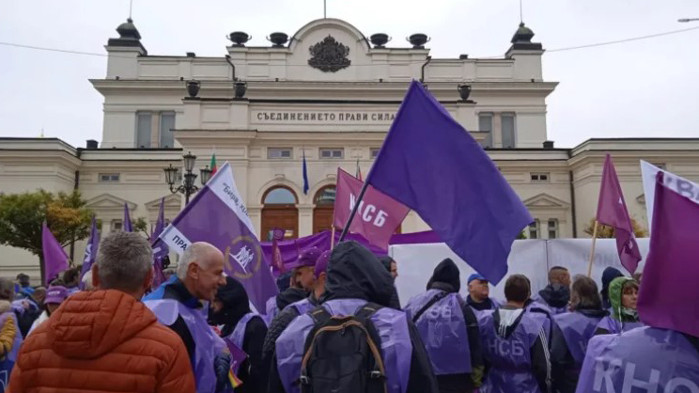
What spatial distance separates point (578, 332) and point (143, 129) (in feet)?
127

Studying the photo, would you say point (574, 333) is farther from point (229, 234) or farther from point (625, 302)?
point (229, 234)

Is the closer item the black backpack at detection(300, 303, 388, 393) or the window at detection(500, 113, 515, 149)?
the black backpack at detection(300, 303, 388, 393)

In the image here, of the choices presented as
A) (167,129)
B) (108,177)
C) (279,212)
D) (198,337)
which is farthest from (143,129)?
(198,337)

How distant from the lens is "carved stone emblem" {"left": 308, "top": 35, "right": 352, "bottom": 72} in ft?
130

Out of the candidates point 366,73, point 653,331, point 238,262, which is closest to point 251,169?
point 366,73

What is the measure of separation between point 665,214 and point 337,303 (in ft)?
5.57

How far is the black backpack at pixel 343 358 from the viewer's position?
3021mm

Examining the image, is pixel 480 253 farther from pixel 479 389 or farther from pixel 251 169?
pixel 251 169

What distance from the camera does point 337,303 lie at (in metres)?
3.40

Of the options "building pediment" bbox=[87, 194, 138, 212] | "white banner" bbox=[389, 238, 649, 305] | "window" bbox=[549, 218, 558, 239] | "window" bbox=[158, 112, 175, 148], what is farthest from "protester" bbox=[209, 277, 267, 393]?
"window" bbox=[158, 112, 175, 148]

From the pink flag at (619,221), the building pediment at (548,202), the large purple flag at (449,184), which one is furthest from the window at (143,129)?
the large purple flag at (449,184)

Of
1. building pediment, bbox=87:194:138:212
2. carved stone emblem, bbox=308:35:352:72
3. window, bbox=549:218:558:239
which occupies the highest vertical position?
carved stone emblem, bbox=308:35:352:72

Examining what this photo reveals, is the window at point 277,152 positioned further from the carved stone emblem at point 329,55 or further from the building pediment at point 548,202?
the building pediment at point 548,202

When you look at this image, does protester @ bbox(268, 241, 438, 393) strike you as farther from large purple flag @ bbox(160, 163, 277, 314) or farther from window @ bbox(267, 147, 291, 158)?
window @ bbox(267, 147, 291, 158)
